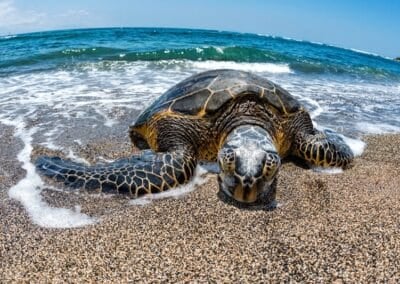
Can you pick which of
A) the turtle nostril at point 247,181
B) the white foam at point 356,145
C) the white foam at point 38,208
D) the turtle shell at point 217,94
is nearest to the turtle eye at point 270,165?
the turtle nostril at point 247,181

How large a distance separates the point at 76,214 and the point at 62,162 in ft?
2.97

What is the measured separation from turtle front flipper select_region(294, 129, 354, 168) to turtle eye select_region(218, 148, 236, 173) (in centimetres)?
114

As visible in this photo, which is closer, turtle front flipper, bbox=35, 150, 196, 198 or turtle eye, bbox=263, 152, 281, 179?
turtle eye, bbox=263, 152, 281, 179

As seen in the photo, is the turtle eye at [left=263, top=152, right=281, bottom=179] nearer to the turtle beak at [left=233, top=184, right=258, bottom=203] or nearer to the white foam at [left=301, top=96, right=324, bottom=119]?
the turtle beak at [left=233, top=184, right=258, bottom=203]

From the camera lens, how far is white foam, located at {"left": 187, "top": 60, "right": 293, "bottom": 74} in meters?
15.0

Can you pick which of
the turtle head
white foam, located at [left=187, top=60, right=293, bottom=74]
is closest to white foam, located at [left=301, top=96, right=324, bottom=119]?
the turtle head

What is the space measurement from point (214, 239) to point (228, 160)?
670mm

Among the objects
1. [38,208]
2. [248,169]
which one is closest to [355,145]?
[248,169]

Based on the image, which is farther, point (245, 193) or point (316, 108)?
point (316, 108)

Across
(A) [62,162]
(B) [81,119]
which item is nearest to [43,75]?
(B) [81,119]

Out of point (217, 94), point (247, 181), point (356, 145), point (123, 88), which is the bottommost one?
point (123, 88)

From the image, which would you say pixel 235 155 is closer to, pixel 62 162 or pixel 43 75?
pixel 62 162

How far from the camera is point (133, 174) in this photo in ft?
10.7

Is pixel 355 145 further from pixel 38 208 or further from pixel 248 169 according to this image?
pixel 38 208
